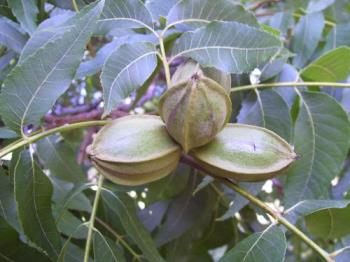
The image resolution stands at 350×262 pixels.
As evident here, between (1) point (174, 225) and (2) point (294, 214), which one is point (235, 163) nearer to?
(2) point (294, 214)

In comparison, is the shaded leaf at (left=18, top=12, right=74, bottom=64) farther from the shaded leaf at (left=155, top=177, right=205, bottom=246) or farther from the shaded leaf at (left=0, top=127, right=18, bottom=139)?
the shaded leaf at (left=155, top=177, right=205, bottom=246)

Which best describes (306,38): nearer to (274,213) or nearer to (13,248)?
(274,213)

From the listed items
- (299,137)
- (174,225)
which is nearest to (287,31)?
(299,137)

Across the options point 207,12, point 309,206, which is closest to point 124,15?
point 207,12

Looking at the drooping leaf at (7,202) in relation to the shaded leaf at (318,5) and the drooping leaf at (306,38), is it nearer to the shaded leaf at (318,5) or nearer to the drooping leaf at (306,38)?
the drooping leaf at (306,38)

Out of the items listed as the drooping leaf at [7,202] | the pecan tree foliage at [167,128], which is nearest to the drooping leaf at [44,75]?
the pecan tree foliage at [167,128]

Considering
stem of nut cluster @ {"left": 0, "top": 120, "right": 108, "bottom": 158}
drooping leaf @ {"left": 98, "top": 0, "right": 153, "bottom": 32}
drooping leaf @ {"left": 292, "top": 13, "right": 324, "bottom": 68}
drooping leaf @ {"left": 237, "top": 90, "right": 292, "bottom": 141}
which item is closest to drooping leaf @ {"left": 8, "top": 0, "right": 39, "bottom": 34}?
drooping leaf @ {"left": 98, "top": 0, "right": 153, "bottom": 32}
